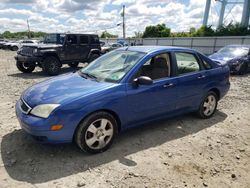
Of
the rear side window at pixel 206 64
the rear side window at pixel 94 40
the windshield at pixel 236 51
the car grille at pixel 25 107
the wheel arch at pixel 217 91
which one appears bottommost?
the wheel arch at pixel 217 91

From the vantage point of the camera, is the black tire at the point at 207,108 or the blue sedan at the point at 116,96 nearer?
the blue sedan at the point at 116,96

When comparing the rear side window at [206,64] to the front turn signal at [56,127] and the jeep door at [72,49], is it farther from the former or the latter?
the jeep door at [72,49]

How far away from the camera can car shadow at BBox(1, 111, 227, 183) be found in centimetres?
331

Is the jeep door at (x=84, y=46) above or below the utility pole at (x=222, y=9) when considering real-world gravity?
below

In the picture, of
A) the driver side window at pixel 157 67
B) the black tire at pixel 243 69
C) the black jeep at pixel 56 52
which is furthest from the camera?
the black tire at pixel 243 69

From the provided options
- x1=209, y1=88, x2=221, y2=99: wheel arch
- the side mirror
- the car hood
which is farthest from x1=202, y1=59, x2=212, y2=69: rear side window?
the car hood

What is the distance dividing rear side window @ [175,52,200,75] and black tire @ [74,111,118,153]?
1716mm

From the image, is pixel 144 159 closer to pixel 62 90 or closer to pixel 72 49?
pixel 62 90

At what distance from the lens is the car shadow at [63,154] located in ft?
10.9

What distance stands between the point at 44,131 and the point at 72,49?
9.35m

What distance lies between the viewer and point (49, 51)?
36.3 ft

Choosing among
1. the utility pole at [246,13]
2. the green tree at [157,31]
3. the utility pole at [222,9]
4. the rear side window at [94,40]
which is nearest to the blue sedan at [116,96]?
the rear side window at [94,40]

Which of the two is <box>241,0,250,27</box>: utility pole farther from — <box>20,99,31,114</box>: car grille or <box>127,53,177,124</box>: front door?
<box>20,99,31,114</box>: car grille

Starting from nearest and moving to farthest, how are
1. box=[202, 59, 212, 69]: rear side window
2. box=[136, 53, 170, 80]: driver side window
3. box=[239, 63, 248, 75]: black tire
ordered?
box=[136, 53, 170, 80]: driver side window → box=[202, 59, 212, 69]: rear side window → box=[239, 63, 248, 75]: black tire
